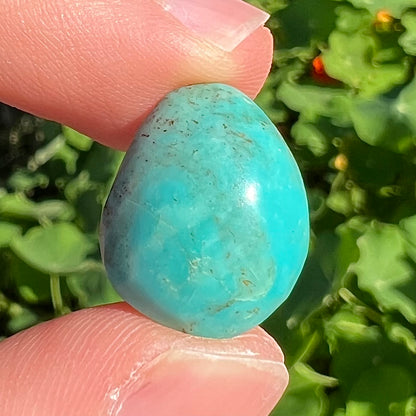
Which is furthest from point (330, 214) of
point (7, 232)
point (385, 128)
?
point (7, 232)

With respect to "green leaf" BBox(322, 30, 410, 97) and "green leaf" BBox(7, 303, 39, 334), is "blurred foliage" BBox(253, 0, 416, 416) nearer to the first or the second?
"green leaf" BBox(322, 30, 410, 97)

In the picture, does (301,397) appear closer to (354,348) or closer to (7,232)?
(354,348)

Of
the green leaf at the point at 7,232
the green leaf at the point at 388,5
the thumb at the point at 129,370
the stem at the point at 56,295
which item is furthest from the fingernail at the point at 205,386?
the green leaf at the point at 388,5

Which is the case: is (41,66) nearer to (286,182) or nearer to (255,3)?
(286,182)

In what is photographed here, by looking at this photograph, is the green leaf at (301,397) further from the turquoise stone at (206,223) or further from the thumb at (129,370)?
the turquoise stone at (206,223)

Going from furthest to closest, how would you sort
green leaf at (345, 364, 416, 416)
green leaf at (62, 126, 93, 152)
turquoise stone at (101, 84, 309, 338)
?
green leaf at (62, 126, 93, 152)
green leaf at (345, 364, 416, 416)
turquoise stone at (101, 84, 309, 338)

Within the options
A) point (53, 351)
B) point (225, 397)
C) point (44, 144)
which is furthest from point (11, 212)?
point (225, 397)

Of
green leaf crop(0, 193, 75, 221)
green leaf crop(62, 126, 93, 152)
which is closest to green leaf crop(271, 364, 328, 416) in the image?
green leaf crop(0, 193, 75, 221)
